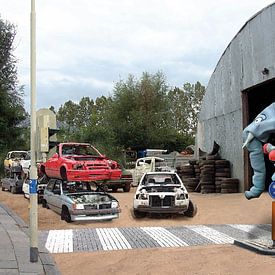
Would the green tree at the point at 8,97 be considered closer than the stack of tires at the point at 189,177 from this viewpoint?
No

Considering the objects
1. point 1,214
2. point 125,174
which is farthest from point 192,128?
point 1,214

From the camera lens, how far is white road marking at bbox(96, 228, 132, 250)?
1176 cm

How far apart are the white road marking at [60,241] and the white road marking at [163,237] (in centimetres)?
195

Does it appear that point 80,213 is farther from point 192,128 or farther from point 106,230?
point 192,128

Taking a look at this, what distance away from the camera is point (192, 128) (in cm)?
7512

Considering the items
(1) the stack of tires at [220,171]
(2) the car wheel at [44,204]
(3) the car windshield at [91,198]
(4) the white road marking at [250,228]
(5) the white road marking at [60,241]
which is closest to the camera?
(5) the white road marking at [60,241]

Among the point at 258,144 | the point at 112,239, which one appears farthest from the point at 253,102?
the point at 112,239

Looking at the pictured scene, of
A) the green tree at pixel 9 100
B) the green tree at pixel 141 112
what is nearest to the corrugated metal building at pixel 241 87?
the green tree at pixel 9 100

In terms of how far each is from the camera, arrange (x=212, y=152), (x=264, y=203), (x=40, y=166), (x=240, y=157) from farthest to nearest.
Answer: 1. (x=212, y=152)
2. (x=240, y=157)
3. (x=40, y=166)
4. (x=264, y=203)

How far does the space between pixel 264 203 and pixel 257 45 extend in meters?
6.38

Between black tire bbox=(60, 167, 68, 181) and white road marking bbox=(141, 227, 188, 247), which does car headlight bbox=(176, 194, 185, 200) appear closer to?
white road marking bbox=(141, 227, 188, 247)

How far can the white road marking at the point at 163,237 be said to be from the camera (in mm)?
11869

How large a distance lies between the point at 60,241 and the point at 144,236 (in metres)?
2.04

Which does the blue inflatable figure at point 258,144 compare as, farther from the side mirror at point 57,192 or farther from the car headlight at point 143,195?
the side mirror at point 57,192
